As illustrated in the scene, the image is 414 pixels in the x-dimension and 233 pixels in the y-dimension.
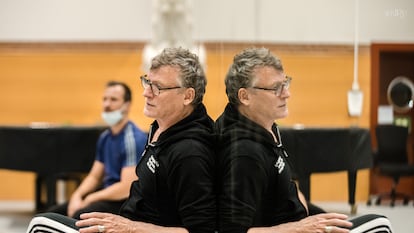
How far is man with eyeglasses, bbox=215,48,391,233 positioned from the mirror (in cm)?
19

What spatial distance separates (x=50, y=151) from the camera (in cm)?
392

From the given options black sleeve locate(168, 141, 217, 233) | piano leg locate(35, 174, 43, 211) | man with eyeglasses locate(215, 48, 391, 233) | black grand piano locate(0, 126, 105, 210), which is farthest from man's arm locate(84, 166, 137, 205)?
piano leg locate(35, 174, 43, 211)

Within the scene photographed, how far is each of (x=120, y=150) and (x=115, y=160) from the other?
0.09 feet

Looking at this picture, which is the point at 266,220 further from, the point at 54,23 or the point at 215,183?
the point at 54,23

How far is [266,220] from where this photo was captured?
3.26ft

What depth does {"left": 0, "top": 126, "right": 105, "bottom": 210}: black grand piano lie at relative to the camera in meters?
3.83

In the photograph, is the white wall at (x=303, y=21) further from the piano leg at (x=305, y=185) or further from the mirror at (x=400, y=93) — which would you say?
the piano leg at (x=305, y=185)

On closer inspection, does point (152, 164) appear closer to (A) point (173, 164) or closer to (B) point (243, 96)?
(A) point (173, 164)

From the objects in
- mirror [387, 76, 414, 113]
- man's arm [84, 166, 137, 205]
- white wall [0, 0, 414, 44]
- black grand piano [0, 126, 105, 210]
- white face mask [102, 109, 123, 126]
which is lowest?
black grand piano [0, 126, 105, 210]

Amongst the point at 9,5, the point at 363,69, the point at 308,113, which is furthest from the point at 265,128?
the point at 9,5

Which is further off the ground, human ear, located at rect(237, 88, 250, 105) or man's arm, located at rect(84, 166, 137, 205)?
human ear, located at rect(237, 88, 250, 105)

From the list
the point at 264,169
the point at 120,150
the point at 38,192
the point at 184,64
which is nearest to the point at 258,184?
the point at 264,169

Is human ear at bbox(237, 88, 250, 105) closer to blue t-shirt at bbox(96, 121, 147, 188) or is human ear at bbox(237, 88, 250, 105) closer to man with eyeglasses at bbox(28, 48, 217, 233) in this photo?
man with eyeglasses at bbox(28, 48, 217, 233)

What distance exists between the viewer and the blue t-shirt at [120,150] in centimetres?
119
